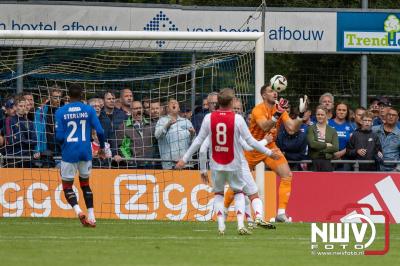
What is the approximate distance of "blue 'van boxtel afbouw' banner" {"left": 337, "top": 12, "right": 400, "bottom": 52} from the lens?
22469 millimetres

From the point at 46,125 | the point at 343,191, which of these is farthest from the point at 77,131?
the point at 343,191

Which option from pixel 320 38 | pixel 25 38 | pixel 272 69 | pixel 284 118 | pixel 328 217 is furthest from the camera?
pixel 272 69

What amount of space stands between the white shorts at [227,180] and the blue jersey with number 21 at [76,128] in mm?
2421

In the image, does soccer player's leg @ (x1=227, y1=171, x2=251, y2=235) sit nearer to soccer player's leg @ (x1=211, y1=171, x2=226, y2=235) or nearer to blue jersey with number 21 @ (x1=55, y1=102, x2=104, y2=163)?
soccer player's leg @ (x1=211, y1=171, x2=226, y2=235)

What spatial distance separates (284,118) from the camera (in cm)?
1722

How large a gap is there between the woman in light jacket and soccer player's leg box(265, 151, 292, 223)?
214cm

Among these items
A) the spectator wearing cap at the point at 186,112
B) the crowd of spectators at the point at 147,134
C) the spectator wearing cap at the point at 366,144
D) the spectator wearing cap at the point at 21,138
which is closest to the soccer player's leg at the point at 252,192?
the crowd of spectators at the point at 147,134

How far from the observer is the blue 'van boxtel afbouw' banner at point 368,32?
2247 cm

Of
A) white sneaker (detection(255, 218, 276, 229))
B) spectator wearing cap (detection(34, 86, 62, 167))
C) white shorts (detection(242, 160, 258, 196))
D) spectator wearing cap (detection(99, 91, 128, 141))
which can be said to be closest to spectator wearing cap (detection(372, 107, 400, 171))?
spectator wearing cap (detection(99, 91, 128, 141))

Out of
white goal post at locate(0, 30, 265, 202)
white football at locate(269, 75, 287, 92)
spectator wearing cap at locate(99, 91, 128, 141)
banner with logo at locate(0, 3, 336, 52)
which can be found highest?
banner with logo at locate(0, 3, 336, 52)

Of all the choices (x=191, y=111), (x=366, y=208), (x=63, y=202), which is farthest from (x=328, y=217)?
(x=63, y=202)

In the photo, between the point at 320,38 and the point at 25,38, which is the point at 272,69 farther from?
the point at 25,38

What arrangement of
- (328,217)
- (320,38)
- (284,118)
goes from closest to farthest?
1. (284,118)
2. (328,217)
3. (320,38)

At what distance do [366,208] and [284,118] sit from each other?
3.95 metres
